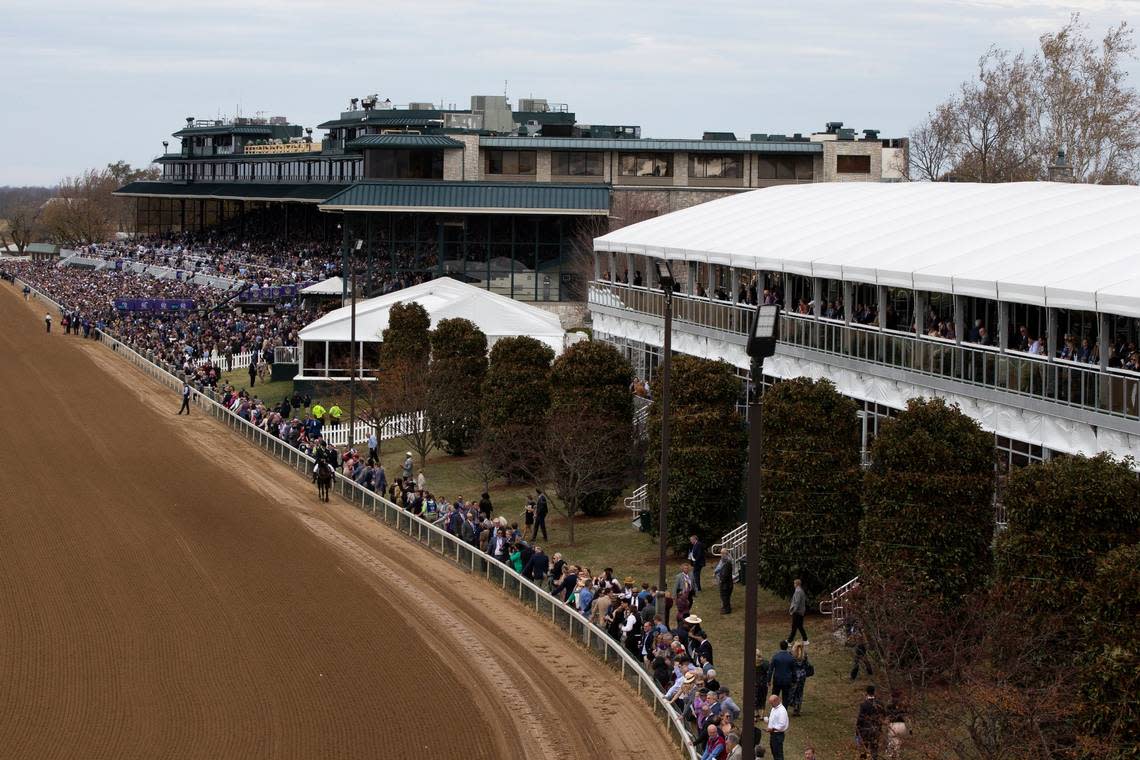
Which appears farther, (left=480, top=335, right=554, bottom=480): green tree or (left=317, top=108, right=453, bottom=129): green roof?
(left=317, top=108, right=453, bottom=129): green roof

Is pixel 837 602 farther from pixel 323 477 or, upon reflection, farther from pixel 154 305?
pixel 154 305

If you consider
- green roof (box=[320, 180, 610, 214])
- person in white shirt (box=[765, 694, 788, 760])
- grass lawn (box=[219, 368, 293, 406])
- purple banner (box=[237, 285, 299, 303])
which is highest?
green roof (box=[320, 180, 610, 214])

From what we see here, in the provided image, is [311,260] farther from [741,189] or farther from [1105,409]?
[1105,409]

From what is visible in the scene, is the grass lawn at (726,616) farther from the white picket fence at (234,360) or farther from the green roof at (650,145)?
the green roof at (650,145)

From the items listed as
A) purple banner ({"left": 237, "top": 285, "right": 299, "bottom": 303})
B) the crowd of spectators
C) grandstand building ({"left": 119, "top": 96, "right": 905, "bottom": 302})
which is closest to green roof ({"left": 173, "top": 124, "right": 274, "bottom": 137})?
the crowd of spectators

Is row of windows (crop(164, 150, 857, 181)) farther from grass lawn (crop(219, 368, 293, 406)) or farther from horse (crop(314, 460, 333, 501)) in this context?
horse (crop(314, 460, 333, 501))

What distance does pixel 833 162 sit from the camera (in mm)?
82062

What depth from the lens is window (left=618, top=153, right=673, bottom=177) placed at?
8169cm

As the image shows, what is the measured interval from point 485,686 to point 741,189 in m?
61.0

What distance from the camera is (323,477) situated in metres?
38.4

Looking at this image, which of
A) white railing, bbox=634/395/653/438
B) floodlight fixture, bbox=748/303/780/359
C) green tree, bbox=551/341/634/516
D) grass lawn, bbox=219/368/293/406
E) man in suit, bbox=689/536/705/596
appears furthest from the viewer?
grass lawn, bbox=219/368/293/406

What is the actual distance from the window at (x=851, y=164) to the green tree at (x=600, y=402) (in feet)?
153

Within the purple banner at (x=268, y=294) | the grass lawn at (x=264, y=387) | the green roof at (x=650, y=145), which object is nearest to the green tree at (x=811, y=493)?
the grass lawn at (x=264, y=387)

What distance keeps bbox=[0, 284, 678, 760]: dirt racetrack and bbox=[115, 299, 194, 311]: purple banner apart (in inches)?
1809
